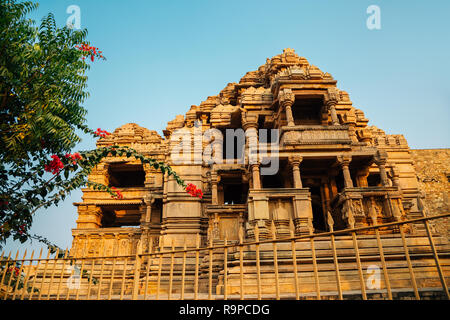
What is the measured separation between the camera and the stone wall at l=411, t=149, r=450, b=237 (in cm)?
1967

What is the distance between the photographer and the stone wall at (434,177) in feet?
64.5

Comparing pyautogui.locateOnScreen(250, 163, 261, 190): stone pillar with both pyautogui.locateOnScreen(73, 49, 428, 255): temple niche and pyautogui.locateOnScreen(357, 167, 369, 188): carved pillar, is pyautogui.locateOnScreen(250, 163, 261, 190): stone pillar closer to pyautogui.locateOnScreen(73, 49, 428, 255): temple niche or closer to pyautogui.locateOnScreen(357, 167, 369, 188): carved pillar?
pyautogui.locateOnScreen(73, 49, 428, 255): temple niche

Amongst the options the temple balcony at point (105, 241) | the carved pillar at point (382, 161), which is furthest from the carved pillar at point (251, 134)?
the temple balcony at point (105, 241)

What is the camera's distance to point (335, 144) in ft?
44.0

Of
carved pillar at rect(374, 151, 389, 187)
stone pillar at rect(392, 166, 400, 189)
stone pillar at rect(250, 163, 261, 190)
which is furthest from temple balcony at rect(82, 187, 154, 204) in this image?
stone pillar at rect(392, 166, 400, 189)

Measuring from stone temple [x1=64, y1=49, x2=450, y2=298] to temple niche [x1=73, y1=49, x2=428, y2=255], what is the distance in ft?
0.18

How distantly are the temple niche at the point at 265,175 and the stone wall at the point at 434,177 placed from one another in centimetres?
246

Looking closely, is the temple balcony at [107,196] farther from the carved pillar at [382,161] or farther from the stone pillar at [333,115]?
the carved pillar at [382,161]

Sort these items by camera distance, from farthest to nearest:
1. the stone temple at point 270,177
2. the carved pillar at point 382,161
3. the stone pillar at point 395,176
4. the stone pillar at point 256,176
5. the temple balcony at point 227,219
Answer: the stone pillar at point 395,176 < the temple balcony at point 227,219 < the carved pillar at point 382,161 < the stone pillar at point 256,176 < the stone temple at point 270,177

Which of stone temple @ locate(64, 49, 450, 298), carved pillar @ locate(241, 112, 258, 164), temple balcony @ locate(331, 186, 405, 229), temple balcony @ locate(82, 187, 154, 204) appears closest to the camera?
temple balcony @ locate(331, 186, 405, 229)

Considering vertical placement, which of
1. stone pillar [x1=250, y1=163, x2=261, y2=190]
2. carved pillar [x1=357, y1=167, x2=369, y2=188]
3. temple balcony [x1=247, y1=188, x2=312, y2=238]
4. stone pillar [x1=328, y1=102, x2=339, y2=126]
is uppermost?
stone pillar [x1=328, y1=102, x2=339, y2=126]

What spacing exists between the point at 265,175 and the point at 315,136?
11.7ft

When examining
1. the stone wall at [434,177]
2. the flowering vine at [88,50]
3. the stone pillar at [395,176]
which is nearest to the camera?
the flowering vine at [88,50]
